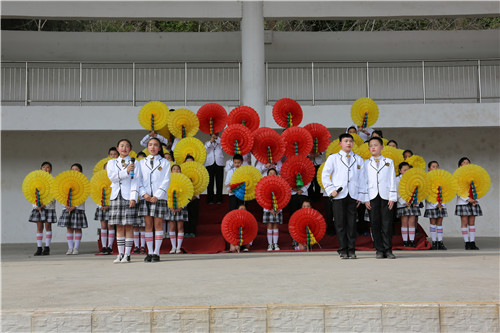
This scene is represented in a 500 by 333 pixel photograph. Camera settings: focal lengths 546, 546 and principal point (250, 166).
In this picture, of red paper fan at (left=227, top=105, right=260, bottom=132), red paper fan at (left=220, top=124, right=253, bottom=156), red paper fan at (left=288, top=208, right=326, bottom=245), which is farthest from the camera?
red paper fan at (left=227, top=105, right=260, bottom=132)

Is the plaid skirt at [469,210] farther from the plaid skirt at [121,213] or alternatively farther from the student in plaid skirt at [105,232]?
the student in plaid skirt at [105,232]

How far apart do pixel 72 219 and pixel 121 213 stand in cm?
278

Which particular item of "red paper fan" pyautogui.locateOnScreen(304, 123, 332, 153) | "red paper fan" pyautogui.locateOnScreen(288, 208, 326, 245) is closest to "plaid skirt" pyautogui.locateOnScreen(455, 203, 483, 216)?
"red paper fan" pyautogui.locateOnScreen(304, 123, 332, 153)

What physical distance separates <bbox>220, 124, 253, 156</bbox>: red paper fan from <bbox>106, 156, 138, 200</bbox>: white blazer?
8.19ft

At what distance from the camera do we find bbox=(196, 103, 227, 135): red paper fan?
1081 cm

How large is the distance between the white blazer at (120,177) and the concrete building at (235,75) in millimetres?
6671

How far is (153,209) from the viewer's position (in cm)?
738

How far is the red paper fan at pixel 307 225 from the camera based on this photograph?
809cm

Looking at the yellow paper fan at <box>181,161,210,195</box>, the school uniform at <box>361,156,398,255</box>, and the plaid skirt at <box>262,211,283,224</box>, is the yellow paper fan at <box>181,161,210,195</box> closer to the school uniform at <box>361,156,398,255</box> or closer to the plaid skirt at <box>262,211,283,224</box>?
the plaid skirt at <box>262,211,283,224</box>

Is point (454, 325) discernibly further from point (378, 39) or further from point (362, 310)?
point (378, 39)

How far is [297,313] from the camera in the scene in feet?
12.2

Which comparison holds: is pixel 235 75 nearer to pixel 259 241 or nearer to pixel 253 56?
pixel 253 56

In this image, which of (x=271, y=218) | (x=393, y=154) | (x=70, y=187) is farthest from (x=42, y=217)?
(x=393, y=154)

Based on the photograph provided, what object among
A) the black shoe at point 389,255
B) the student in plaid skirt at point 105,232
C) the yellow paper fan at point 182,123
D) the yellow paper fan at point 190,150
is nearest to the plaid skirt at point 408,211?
the black shoe at point 389,255
